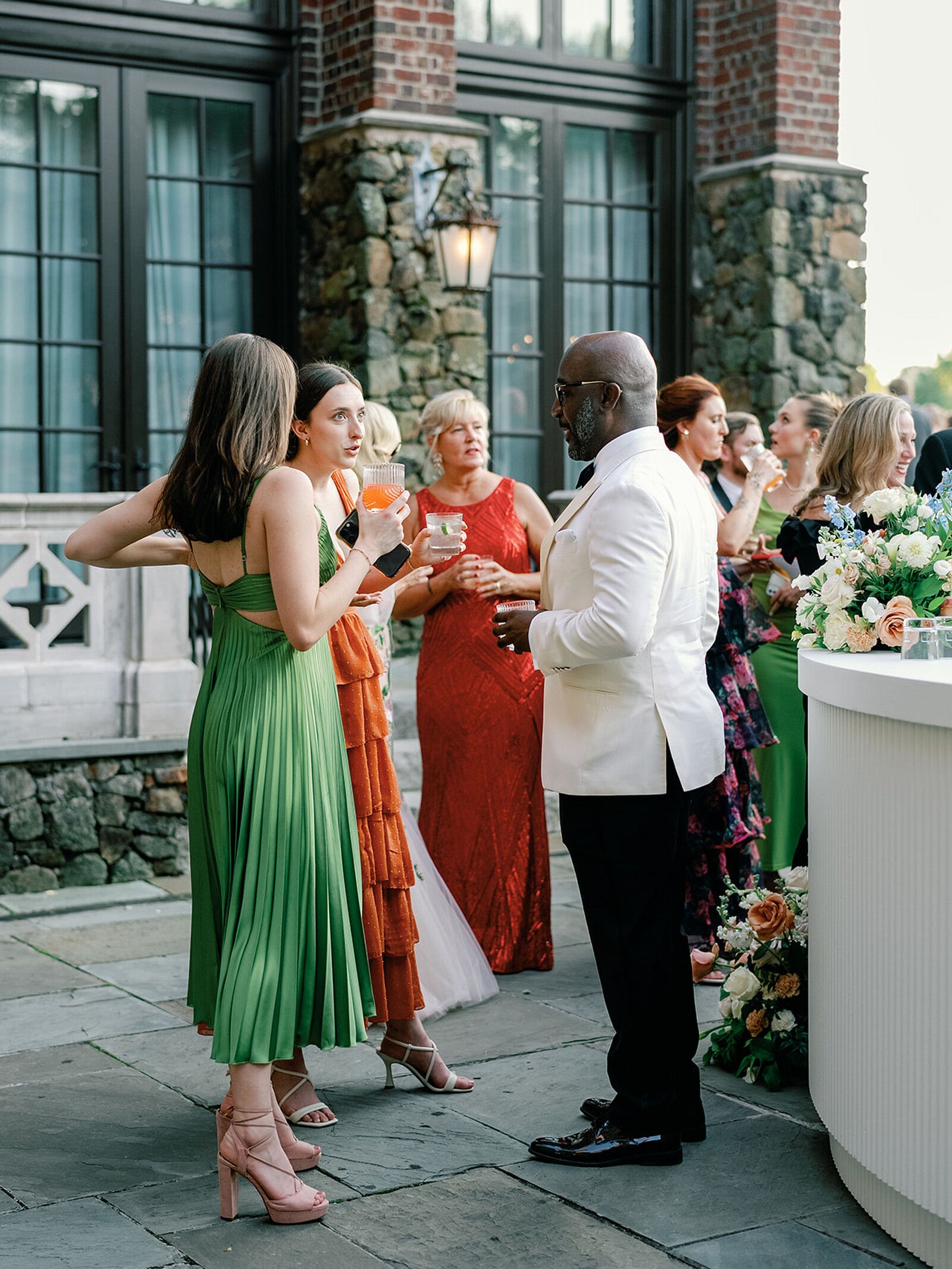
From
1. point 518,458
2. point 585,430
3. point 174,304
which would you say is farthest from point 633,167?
point 585,430

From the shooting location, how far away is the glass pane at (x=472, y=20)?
936 centimetres

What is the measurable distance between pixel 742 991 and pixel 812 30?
297 inches

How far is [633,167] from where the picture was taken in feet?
33.2

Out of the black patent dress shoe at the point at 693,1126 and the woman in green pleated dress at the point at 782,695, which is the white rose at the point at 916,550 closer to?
the black patent dress shoe at the point at 693,1126

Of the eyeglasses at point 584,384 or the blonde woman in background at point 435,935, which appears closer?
the eyeglasses at point 584,384

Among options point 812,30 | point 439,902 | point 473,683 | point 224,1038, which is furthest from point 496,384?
point 224,1038

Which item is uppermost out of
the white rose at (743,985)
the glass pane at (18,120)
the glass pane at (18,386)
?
the glass pane at (18,120)

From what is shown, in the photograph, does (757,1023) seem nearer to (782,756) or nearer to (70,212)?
(782,756)

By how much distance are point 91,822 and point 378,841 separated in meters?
2.99

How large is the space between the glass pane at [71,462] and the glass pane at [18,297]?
582mm

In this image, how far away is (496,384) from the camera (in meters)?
9.62

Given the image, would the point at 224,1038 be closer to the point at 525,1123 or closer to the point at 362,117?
the point at 525,1123

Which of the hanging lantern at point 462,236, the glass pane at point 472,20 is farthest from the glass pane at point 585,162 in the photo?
the hanging lantern at point 462,236

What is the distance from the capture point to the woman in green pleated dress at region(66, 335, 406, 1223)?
3.36m
